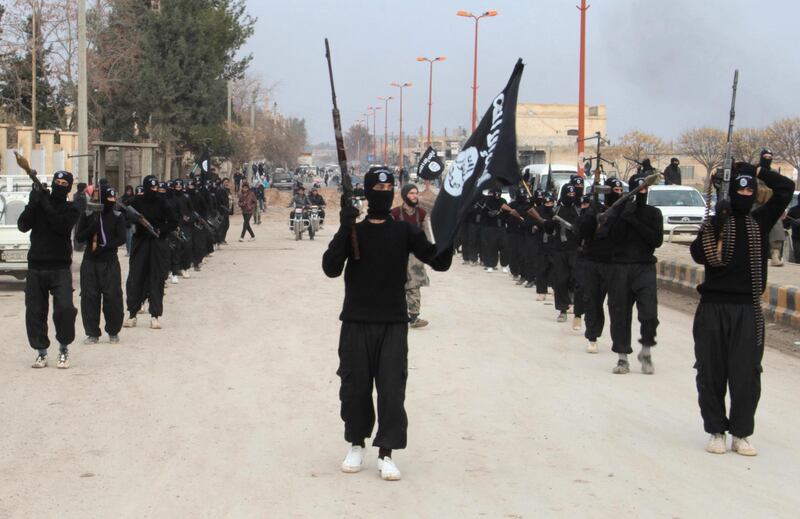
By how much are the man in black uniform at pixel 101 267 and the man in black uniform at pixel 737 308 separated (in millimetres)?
7037

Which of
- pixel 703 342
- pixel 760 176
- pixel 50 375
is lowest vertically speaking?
pixel 50 375

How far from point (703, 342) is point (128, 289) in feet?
28.8

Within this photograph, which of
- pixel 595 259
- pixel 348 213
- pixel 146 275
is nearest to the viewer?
pixel 348 213

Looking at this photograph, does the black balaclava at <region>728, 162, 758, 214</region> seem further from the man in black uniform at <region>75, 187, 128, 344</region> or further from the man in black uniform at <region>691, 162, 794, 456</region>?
the man in black uniform at <region>75, 187, 128, 344</region>

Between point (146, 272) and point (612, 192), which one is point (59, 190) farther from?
point (612, 192)

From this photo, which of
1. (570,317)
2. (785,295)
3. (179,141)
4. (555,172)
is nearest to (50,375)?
(570,317)

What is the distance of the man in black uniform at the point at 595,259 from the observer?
1124 cm

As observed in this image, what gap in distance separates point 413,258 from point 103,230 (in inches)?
141

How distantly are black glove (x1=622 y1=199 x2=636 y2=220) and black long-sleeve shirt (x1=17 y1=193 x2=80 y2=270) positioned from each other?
5195 mm

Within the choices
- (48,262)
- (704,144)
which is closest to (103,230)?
(48,262)

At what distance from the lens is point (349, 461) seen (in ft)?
24.1

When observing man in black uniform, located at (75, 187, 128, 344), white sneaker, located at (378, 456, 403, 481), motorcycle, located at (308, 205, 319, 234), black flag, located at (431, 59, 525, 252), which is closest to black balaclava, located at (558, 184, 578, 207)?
man in black uniform, located at (75, 187, 128, 344)

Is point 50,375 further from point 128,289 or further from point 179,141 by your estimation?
point 179,141

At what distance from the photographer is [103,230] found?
Answer: 42.6 ft
